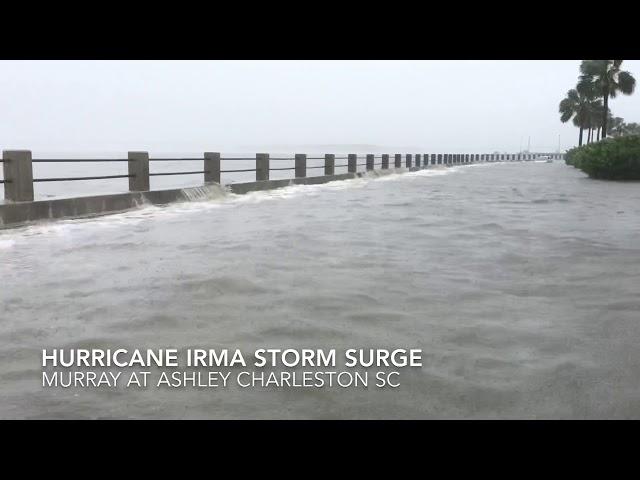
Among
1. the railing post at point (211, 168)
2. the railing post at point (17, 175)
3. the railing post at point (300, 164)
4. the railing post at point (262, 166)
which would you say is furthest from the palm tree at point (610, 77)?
the railing post at point (17, 175)

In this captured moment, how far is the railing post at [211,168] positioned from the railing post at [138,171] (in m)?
3.35

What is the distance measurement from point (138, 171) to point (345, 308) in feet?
30.8

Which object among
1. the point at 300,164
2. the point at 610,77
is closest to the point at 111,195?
the point at 300,164

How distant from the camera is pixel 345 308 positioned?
16.4 ft

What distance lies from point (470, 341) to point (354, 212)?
27.9ft

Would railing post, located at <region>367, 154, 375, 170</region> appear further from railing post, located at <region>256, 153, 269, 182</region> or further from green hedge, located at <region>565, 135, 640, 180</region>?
railing post, located at <region>256, 153, 269, 182</region>

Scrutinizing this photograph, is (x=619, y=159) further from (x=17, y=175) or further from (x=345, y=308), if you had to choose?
(x=345, y=308)

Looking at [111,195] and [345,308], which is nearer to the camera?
[345,308]

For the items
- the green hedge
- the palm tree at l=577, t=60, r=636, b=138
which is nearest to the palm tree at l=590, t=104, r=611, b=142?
the palm tree at l=577, t=60, r=636, b=138

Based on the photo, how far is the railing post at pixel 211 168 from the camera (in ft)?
55.3

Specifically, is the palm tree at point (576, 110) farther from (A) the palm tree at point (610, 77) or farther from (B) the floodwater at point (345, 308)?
(B) the floodwater at point (345, 308)

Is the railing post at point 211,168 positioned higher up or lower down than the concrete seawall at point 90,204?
higher up

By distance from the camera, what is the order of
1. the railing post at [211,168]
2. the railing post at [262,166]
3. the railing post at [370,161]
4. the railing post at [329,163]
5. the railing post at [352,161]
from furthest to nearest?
the railing post at [370,161]
the railing post at [352,161]
the railing post at [329,163]
the railing post at [262,166]
the railing post at [211,168]
